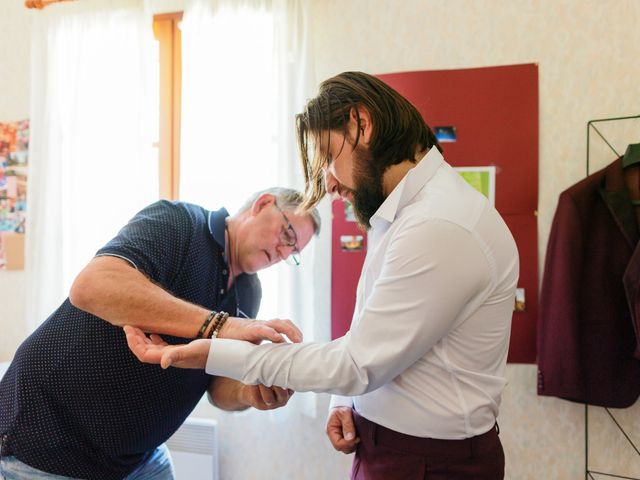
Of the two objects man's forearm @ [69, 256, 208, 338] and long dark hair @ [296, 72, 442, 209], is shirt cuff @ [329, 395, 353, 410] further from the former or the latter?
long dark hair @ [296, 72, 442, 209]

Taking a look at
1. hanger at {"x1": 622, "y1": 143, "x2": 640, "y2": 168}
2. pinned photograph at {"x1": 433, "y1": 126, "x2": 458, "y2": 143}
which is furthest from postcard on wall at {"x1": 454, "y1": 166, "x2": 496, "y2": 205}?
hanger at {"x1": 622, "y1": 143, "x2": 640, "y2": 168}

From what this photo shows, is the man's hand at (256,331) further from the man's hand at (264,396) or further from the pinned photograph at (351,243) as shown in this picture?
the pinned photograph at (351,243)

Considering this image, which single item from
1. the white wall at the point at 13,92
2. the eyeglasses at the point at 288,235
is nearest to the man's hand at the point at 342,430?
the eyeglasses at the point at 288,235

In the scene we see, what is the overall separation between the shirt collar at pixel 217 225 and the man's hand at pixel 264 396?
41cm

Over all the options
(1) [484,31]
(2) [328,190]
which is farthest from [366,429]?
(1) [484,31]

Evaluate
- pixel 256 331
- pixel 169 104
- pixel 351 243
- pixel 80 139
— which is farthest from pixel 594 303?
pixel 80 139

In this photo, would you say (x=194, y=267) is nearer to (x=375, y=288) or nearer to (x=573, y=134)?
(x=375, y=288)

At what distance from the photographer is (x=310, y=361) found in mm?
974

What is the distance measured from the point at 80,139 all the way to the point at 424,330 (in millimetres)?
2172

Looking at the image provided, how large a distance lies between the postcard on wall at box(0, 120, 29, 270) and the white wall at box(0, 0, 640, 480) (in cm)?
161

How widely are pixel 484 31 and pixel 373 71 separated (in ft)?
1.58

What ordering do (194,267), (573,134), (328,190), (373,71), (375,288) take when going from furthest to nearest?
(373,71), (573,134), (194,267), (328,190), (375,288)

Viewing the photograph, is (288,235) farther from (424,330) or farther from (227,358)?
(424,330)

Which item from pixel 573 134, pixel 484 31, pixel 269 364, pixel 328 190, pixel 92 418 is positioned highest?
pixel 484 31
